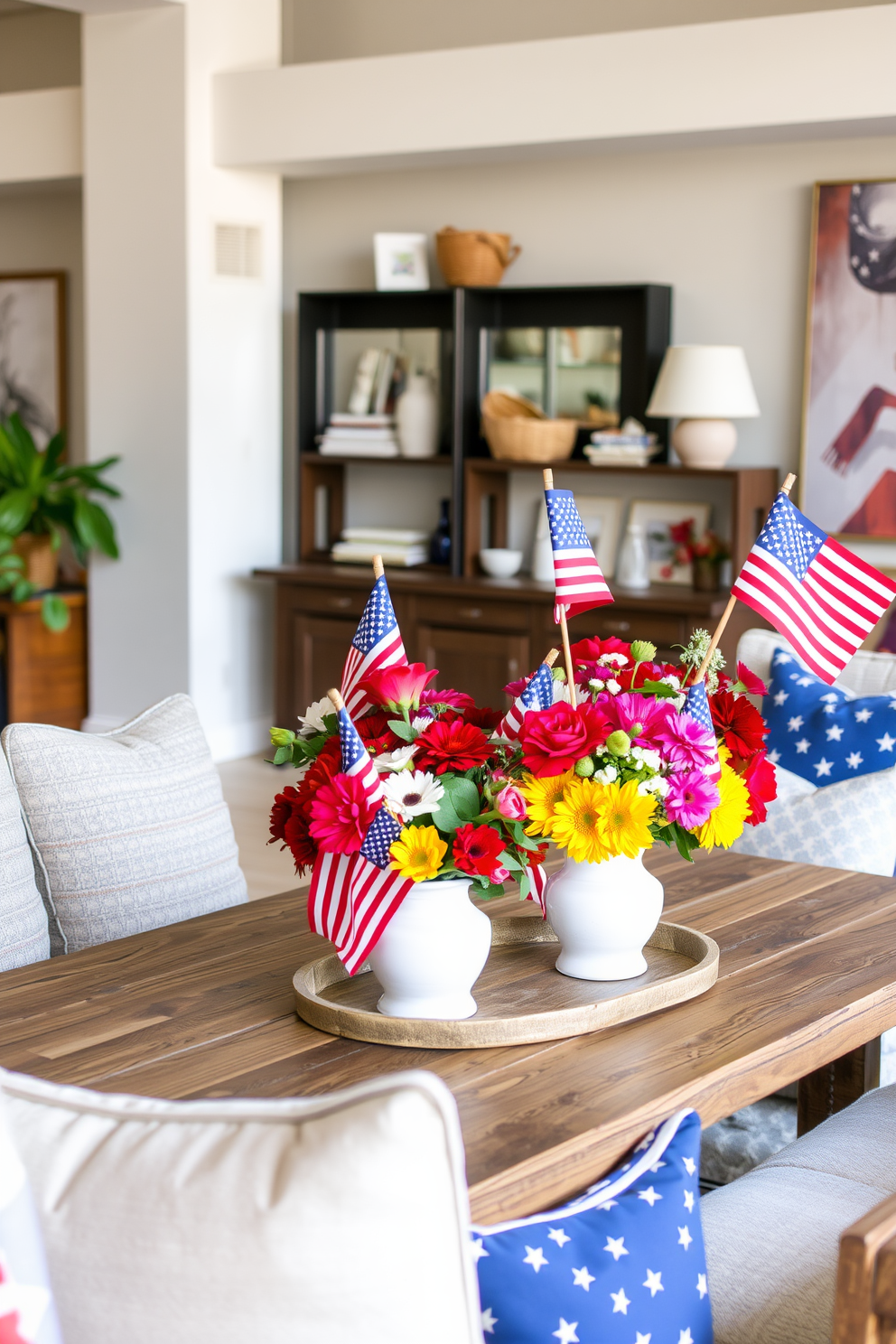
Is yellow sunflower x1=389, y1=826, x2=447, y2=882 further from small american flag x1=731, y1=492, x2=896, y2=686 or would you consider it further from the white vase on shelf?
the white vase on shelf

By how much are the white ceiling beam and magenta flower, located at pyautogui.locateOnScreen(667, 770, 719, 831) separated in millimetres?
3738

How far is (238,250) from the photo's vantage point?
629 centimetres

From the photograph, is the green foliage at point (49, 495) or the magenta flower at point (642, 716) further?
the green foliage at point (49, 495)

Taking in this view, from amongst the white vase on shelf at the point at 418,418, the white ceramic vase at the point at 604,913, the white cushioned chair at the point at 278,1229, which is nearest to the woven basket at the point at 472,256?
the white vase on shelf at the point at 418,418

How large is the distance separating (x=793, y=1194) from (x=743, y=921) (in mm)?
453

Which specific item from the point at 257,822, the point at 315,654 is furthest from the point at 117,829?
the point at 315,654

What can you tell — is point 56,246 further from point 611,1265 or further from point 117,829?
point 611,1265

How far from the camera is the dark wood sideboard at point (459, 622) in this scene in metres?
5.31

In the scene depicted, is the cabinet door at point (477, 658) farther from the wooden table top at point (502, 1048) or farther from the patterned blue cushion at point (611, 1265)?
the patterned blue cushion at point (611, 1265)

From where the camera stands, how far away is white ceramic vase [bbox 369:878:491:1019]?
162cm

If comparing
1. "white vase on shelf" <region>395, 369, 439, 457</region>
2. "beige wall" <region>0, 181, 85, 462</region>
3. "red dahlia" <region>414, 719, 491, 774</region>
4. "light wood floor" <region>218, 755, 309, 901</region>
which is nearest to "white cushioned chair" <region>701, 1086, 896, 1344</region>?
"red dahlia" <region>414, 719, 491, 774</region>

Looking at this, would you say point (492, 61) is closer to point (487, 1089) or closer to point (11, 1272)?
point (487, 1089)

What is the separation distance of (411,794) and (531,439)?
13.9 feet

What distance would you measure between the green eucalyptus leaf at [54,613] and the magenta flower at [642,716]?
191 inches
